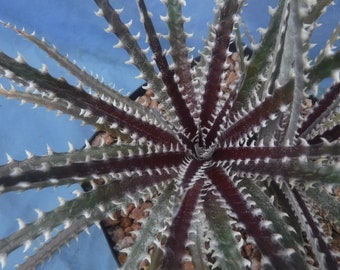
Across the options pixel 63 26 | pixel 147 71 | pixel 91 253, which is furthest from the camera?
pixel 63 26

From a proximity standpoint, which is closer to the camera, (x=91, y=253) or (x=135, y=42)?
(x=135, y=42)

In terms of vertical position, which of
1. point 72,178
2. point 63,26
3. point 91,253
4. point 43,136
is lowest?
point 91,253

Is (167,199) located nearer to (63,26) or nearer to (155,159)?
(155,159)

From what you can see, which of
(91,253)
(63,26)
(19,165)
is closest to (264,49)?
(19,165)

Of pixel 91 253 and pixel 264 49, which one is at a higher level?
pixel 264 49

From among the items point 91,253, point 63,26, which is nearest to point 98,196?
point 91,253

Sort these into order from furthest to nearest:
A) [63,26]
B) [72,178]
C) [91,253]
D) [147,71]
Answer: [63,26] → [91,253] → [147,71] → [72,178]

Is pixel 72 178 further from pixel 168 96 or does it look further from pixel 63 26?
pixel 63 26
